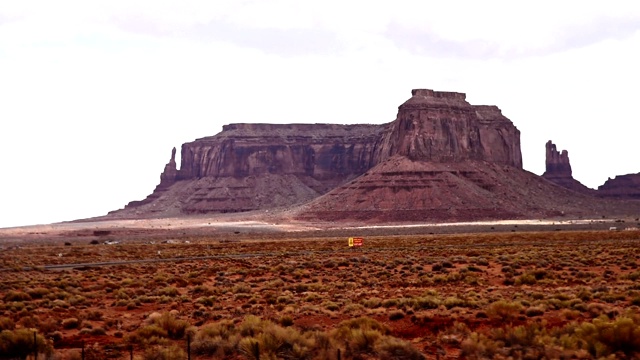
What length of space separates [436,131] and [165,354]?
15668 centimetres

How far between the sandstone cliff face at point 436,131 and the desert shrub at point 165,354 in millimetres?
149649

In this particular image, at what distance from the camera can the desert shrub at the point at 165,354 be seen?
56.8ft

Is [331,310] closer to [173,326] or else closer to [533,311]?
[173,326]

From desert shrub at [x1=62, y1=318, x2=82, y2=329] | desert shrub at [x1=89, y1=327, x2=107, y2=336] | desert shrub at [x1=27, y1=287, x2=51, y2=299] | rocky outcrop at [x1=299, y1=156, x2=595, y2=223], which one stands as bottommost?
desert shrub at [x1=89, y1=327, x2=107, y2=336]

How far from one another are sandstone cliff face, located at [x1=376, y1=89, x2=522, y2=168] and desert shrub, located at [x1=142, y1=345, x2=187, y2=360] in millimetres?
149649

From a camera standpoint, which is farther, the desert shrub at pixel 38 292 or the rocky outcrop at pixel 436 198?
the rocky outcrop at pixel 436 198

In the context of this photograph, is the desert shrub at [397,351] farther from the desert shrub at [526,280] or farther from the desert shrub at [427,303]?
the desert shrub at [526,280]

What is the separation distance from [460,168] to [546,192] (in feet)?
71.0

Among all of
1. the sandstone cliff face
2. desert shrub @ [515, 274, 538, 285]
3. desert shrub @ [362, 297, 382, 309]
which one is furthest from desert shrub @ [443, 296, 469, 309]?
the sandstone cliff face

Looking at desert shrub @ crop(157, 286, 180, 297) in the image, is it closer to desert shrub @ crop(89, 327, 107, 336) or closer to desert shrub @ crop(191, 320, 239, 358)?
desert shrub @ crop(89, 327, 107, 336)

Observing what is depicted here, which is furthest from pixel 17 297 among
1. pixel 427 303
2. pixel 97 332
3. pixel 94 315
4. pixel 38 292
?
pixel 427 303

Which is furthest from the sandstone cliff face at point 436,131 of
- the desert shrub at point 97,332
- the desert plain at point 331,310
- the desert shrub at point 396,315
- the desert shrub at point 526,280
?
the desert shrub at point 97,332

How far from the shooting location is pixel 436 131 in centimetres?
17075

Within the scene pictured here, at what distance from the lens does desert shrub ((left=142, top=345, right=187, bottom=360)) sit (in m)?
17.3
